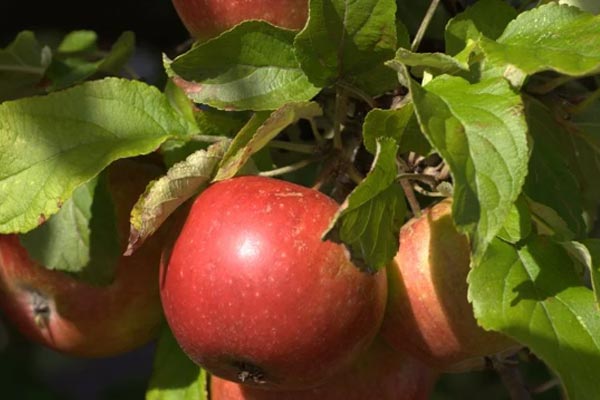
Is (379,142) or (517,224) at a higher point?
(379,142)

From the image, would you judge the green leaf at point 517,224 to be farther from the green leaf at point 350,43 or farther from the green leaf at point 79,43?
the green leaf at point 79,43

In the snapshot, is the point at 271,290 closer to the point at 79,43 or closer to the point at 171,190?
the point at 171,190

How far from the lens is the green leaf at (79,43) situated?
1333 millimetres

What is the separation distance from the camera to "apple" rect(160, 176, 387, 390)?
3.04ft

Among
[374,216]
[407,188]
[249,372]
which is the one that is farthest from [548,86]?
[249,372]

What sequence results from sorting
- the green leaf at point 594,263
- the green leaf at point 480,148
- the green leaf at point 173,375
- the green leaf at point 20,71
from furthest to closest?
1. the green leaf at point 20,71
2. the green leaf at point 173,375
3. the green leaf at point 594,263
4. the green leaf at point 480,148

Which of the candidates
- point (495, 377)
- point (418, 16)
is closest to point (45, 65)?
point (418, 16)

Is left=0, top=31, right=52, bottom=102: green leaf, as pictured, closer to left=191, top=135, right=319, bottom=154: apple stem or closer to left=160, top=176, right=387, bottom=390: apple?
left=191, top=135, right=319, bottom=154: apple stem

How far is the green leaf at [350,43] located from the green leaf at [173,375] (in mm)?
342

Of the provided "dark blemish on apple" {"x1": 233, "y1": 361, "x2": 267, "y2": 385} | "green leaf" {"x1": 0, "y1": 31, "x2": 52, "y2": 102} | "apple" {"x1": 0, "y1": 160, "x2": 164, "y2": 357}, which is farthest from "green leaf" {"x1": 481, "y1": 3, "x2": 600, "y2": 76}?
"green leaf" {"x1": 0, "y1": 31, "x2": 52, "y2": 102}

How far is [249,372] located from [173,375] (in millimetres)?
216

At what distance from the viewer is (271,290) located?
0.92 metres

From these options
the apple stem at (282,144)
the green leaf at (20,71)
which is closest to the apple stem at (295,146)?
the apple stem at (282,144)

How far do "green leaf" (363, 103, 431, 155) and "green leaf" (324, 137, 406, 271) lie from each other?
2 cm
